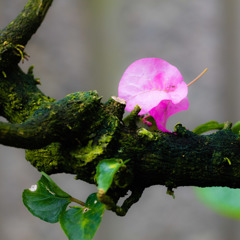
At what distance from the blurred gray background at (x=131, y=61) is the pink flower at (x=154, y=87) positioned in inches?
30.8

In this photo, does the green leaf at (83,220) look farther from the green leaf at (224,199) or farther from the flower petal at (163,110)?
the green leaf at (224,199)

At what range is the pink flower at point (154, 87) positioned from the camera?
312 mm

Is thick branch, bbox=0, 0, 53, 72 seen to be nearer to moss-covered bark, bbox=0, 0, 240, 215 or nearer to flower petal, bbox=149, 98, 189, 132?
moss-covered bark, bbox=0, 0, 240, 215

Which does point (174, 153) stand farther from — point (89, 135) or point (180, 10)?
point (180, 10)

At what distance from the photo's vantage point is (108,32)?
1157 mm

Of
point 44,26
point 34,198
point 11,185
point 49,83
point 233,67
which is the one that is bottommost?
point 34,198

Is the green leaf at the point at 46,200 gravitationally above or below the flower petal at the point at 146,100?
below

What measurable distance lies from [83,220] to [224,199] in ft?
1.65

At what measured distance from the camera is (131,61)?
1.14 m

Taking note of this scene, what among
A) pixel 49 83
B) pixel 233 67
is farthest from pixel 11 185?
pixel 233 67

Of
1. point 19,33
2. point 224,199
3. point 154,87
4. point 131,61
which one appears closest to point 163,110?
point 154,87

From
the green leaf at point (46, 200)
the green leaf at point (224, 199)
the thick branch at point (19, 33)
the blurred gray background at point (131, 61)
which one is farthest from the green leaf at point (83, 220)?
the blurred gray background at point (131, 61)

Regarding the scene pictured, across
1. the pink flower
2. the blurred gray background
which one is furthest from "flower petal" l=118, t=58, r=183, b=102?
the blurred gray background

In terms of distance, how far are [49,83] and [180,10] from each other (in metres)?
0.46
